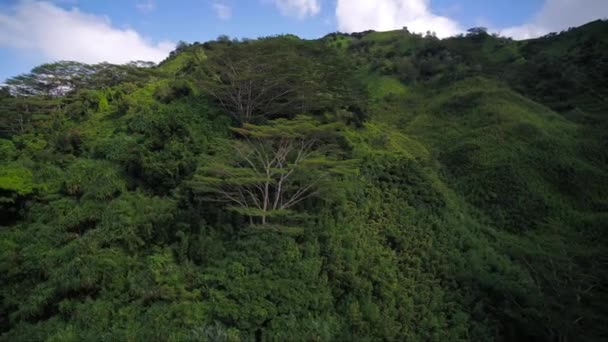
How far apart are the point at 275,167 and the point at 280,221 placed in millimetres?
2248

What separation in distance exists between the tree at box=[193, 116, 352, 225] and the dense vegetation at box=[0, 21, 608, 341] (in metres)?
0.10

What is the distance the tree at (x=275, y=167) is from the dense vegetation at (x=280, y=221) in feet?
0.31

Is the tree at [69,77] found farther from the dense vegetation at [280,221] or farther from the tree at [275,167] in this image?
the tree at [275,167]

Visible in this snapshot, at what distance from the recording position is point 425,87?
1594 inches

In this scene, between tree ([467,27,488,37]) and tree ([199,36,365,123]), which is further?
tree ([467,27,488,37])

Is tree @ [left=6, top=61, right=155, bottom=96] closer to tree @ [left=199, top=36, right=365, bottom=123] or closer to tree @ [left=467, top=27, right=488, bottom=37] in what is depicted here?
tree @ [left=199, top=36, right=365, bottom=123]

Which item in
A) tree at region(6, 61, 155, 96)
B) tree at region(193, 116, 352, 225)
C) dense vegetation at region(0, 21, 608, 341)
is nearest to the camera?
dense vegetation at region(0, 21, 608, 341)

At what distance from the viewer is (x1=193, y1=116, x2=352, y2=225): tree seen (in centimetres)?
1216

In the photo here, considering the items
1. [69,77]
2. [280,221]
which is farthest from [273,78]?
[69,77]

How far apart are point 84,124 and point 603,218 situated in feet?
104

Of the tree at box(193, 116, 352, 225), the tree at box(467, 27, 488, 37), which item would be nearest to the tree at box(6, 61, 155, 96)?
the tree at box(193, 116, 352, 225)

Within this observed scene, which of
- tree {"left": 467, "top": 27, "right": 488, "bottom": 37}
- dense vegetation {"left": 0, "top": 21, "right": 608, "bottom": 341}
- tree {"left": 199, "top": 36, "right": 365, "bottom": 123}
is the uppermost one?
tree {"left": 467, "top": 27, "right": 488, "bottom": 37}

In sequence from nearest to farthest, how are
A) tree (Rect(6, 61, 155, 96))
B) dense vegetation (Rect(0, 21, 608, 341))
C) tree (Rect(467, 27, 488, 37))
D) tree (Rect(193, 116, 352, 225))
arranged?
dense vegetation (Rect(0, 21, 608, 341)) → tree (Rect(193, 116, 352, 225)) → tree (Rect(6, 61, 155, 96)) → tree (Rect(467, 27, 488, 37))

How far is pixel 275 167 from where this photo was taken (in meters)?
12.9
